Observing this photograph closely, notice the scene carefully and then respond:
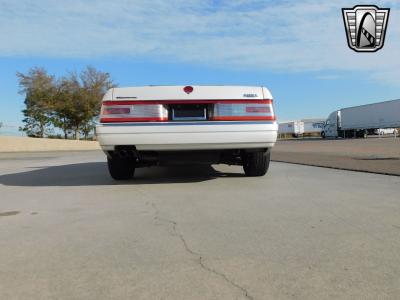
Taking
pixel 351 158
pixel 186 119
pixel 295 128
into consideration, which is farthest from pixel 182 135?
pixel 295 128

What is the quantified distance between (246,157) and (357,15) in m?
7.16

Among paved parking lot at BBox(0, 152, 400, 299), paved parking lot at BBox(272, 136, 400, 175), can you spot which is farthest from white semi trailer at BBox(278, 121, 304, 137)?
paved parking lot at BBox(0, 152, 400, 299)

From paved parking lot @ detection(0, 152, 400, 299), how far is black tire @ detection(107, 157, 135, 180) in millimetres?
1003

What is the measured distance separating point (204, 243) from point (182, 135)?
9.98 ft

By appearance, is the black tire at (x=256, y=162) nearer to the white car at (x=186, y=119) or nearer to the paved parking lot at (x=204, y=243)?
the white car at (x=186, y=119)

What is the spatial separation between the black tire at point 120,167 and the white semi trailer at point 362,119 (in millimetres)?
46912

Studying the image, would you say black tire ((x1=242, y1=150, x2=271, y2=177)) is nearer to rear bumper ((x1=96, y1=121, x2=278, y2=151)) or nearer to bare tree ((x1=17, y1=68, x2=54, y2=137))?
rear bumper ((x1=96, y1=121, x2=278, y2=151))

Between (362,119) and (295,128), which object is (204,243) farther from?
(295,128)

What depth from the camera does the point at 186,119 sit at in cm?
664

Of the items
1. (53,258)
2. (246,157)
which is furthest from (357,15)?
(53,258)

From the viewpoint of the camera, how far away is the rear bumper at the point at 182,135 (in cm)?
647

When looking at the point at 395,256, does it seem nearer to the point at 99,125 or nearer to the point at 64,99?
the point at 99,125

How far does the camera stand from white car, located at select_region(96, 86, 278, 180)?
21.3ft

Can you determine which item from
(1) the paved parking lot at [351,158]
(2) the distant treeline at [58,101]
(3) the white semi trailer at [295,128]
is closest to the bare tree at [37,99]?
(2) the distant treeline at [58,101]
